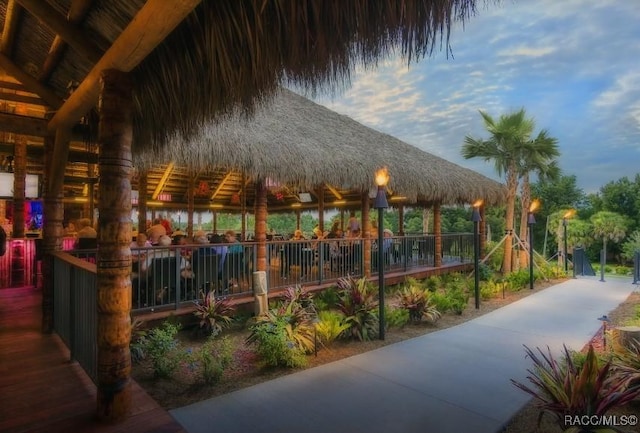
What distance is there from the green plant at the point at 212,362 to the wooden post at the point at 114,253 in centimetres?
114

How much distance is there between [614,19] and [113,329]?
330 feet

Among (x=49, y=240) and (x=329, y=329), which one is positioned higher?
(x=49, y=240)

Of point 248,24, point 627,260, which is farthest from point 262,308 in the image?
point 627,260

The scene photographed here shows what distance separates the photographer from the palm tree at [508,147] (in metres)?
13.2

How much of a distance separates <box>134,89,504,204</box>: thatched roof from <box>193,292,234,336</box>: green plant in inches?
95.3

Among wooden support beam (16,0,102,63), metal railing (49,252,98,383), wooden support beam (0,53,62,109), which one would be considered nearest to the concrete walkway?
metal railing (49,252,98,383)

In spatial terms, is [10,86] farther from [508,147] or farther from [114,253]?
[508,147]

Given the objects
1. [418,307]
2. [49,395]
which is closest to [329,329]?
[418,307]

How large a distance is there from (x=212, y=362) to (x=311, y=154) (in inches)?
204

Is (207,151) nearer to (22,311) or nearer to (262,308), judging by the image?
(262,308)

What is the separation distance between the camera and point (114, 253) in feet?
8.40

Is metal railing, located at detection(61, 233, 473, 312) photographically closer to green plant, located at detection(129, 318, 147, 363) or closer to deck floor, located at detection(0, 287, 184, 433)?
green plant, located at detection(129, 318, 147, 363)

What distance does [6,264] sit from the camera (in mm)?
7465

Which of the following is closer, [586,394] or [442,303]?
[586,394]
